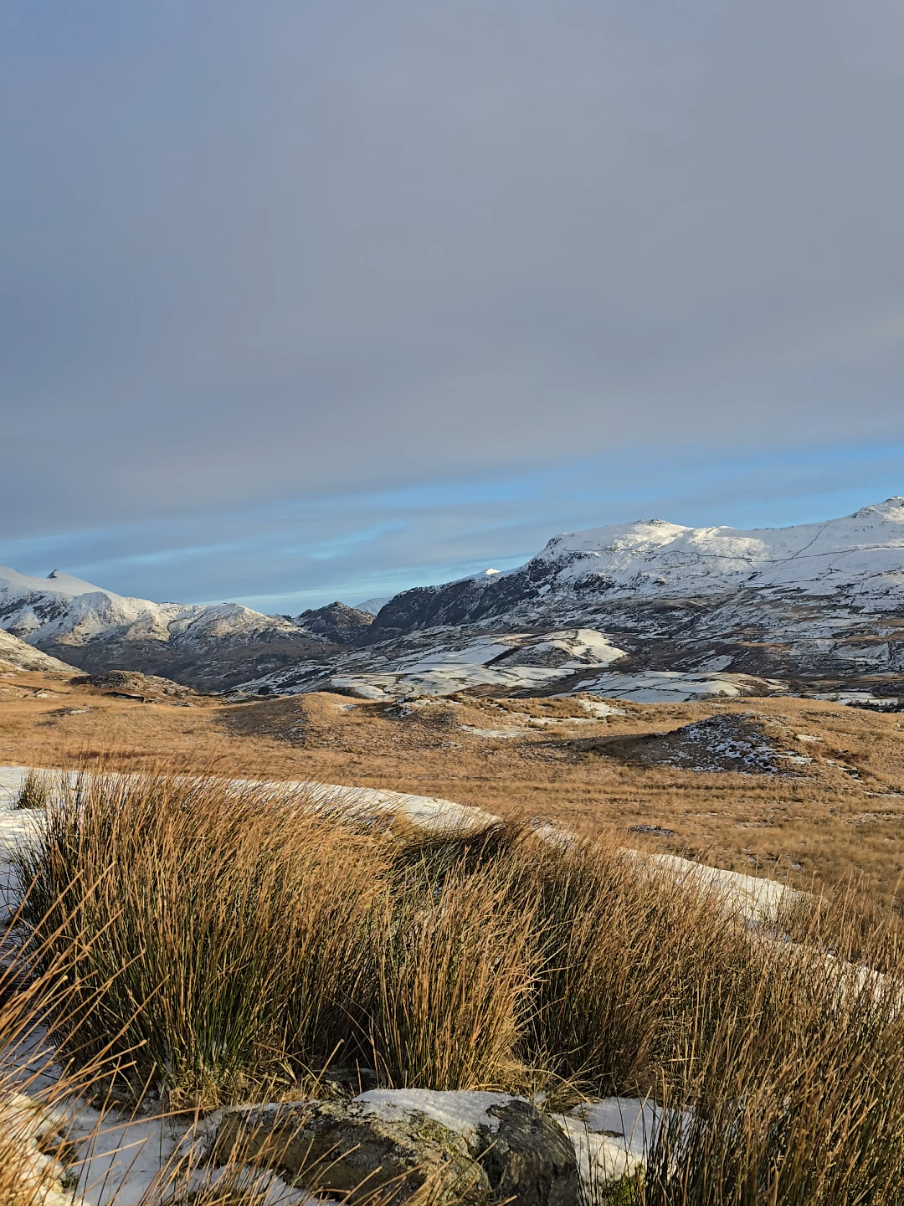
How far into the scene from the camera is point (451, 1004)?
276cm

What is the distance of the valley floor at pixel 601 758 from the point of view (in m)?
15.6

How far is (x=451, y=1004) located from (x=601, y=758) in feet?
93.7

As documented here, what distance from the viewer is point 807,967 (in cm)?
379

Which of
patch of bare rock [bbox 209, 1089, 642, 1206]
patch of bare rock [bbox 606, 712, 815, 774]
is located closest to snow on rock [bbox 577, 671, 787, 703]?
patch of bare rock [bbox 606, 712, 815, 774]

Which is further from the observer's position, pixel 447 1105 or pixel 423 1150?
pixel 447 1105

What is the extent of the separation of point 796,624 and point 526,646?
6432 cm

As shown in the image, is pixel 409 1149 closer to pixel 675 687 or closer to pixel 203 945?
pixel 203 945

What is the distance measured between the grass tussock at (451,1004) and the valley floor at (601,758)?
3462 millimetres

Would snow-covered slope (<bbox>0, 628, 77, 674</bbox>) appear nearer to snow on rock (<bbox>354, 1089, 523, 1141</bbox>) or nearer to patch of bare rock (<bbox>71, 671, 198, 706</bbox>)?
patch of bare rock (<bbox>71, 671, 198, 706</bbox>)

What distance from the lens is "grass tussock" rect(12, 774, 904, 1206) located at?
2.17 meters

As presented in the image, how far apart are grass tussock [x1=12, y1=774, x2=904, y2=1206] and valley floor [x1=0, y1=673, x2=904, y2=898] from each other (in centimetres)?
346

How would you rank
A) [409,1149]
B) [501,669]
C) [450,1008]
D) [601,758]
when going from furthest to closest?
[501,669] → [601,758] → [450,1008] → [409,1149]

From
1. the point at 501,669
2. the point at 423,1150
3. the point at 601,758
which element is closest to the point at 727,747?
the point at 601,758

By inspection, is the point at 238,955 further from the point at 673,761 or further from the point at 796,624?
the point at 796,624
